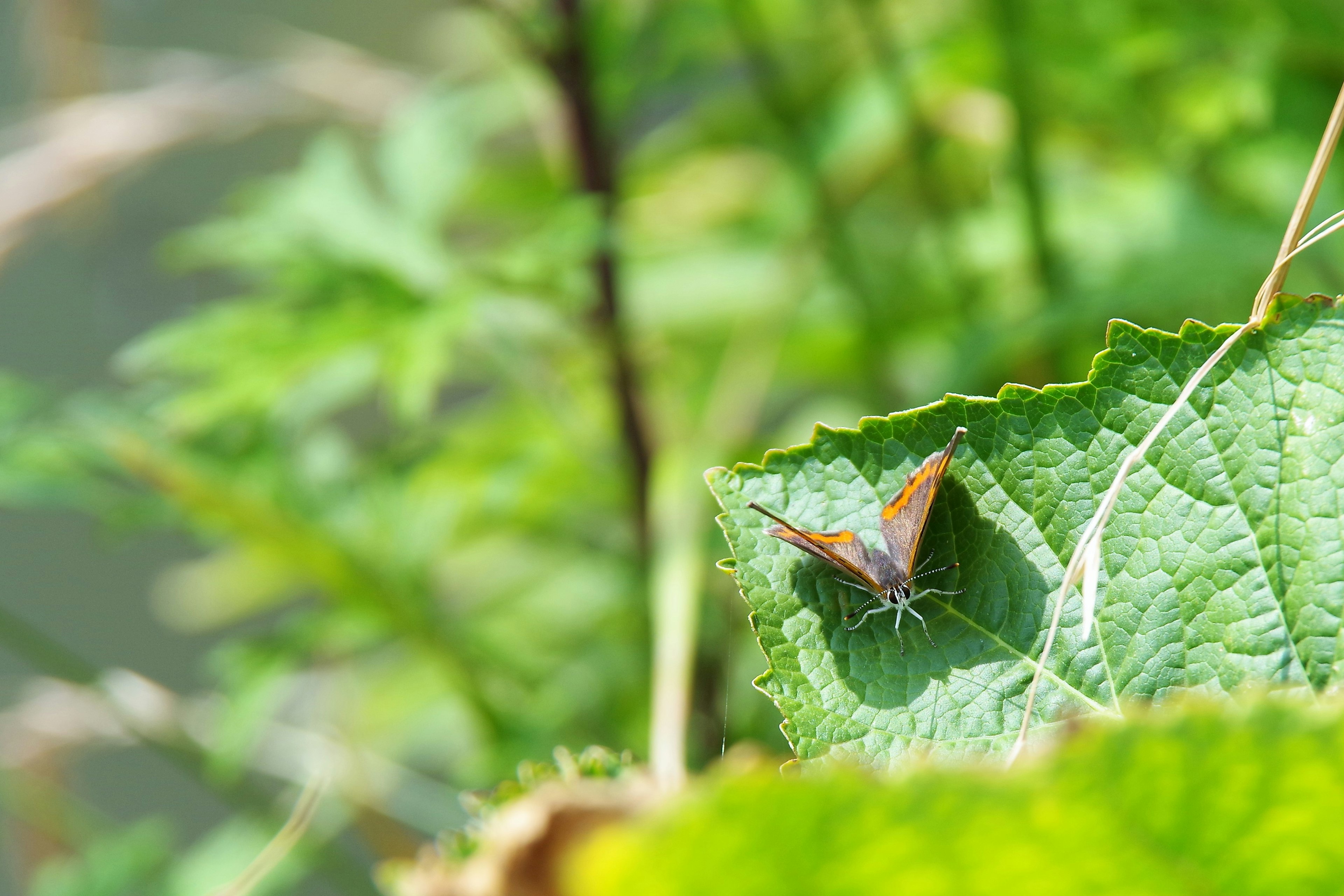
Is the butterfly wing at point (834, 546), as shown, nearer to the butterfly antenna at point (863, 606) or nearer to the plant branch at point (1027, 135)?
the butterfly antenna at point (863, 606)

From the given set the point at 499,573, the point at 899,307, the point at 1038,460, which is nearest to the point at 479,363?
the point at 899,307

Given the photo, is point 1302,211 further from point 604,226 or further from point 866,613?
point 604,226

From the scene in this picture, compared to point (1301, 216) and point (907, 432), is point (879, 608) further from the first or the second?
point (1301, 216)

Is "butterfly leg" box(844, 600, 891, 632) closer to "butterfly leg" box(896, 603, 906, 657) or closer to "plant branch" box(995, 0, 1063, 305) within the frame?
"butterfly leg" box(896, 603, 906, 657)

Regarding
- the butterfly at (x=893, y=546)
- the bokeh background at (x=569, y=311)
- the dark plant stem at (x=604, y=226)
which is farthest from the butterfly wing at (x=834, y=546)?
the dark plant stem at (x=604, y=226)

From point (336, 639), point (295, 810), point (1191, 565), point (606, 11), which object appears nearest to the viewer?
point (1191, 565)

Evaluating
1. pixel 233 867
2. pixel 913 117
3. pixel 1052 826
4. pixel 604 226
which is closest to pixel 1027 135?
pixel 913 117

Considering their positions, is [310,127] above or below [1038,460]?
above
